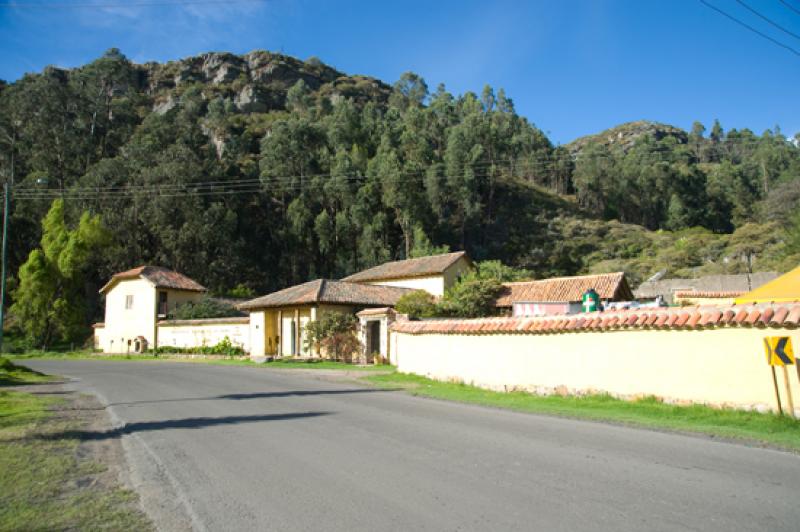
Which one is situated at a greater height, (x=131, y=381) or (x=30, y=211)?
(x=30, y=211)

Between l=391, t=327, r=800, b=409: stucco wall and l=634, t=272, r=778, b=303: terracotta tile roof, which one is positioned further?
l=634, t=272, r=778, b=303: terracotta tile roof

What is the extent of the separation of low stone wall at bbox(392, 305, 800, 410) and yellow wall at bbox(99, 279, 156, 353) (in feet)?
112

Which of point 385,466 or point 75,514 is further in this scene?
point 385,466

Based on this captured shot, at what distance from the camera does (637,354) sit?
1180 cm

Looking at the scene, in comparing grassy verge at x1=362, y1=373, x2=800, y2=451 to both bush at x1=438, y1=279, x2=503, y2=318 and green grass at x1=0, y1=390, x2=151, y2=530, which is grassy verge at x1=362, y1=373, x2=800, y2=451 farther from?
bush at x1=438, y1=279, x2=503, y2=318

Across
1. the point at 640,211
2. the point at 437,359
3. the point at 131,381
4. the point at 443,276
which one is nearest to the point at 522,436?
the point at 437,359

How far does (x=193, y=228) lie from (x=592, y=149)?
2587 inches

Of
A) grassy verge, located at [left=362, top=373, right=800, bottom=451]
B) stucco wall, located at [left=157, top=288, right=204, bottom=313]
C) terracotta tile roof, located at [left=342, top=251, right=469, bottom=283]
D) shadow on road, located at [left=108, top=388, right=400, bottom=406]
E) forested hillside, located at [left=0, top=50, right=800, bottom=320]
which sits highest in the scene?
forested hillside, located at [left=0, top=50, right=800, bottom=320]

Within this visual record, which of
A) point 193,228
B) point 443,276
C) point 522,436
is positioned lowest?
point 522,436

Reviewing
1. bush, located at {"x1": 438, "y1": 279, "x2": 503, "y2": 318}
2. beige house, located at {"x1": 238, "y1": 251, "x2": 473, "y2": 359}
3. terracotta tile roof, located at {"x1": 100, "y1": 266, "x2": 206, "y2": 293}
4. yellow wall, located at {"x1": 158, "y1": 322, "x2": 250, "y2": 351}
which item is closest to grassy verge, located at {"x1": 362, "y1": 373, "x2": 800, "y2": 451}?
beige house, located at {"x1": 238, "y1": 251, "x2": 473, "y2": 359}

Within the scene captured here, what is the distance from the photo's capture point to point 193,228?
5334cm

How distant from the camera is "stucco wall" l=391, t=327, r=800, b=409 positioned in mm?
9891

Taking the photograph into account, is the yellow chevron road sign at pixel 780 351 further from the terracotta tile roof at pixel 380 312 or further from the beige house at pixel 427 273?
the beige house at pixel 427 273

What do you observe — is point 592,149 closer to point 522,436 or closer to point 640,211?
point 640,211
